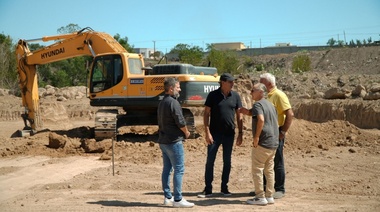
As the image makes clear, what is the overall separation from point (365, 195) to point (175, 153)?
3147 millimetres

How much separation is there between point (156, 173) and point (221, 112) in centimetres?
309

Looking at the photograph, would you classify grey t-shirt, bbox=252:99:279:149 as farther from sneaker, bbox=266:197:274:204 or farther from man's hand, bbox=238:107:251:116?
sneaker, bbox=266:197:274:204

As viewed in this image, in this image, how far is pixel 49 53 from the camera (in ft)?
55.7

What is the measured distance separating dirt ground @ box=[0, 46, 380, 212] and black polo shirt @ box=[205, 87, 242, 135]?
1.05 meters

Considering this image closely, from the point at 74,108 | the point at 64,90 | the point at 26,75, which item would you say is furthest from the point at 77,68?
the point at 26,75

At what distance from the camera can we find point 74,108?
2898cm

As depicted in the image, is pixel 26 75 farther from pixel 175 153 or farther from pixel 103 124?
pixel 175 153

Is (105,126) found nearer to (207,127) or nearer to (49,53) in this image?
(49,53)

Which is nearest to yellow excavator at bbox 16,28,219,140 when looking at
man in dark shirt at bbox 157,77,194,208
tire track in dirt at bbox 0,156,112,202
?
tire track in dirt at bbox 0,156,112,202

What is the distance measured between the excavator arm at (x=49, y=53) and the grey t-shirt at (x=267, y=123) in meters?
9.39

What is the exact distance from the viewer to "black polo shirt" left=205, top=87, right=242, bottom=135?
308 inches

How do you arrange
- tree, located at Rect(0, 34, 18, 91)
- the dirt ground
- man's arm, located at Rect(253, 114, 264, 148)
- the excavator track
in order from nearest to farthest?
man's arm, located at Rect(253, 114, 264, 148) → the dirt ground → the excavator track → tree, located at Rect(0, 34, 18, 91)

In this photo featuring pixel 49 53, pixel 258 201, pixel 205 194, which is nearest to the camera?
pixel 258 201

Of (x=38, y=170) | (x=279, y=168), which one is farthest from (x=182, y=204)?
(x=38, y=170)
